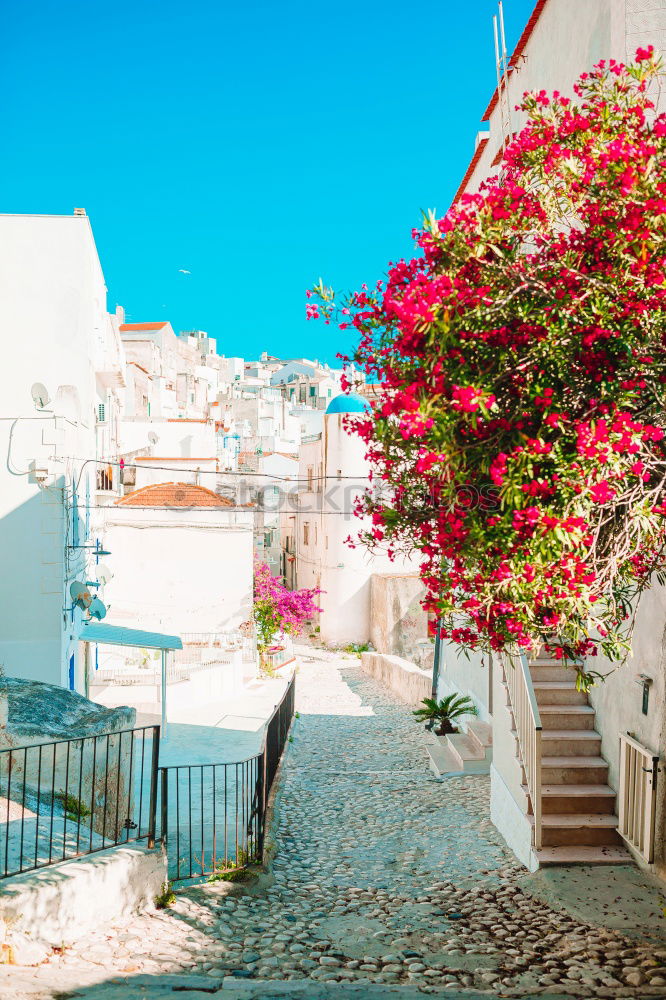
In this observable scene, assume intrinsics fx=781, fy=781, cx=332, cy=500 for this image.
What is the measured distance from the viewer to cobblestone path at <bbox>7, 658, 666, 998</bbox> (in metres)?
5.34

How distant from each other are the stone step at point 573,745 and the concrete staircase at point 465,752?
153 inches

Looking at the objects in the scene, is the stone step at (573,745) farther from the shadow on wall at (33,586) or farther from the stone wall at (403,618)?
the stone wall at (403,618)

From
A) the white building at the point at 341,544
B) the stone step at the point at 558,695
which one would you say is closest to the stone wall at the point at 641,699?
the stone step at the point at 558,695

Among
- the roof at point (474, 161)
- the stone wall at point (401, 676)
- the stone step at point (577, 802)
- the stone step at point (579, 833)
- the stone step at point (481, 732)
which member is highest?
the roof at point (474, 161)

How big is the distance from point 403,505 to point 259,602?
23222 mm

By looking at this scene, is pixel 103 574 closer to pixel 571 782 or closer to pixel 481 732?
pixel 481 732

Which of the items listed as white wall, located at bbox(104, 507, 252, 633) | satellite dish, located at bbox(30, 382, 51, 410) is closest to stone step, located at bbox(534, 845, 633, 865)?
satellite dish, located at bbox(30, 382, 51, 410)

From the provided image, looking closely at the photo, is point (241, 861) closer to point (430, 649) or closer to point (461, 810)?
point (461, 810)

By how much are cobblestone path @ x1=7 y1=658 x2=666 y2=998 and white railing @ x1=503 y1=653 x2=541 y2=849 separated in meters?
0.82

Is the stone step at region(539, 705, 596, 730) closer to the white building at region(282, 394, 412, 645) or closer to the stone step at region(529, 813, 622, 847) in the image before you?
the stone step at region(529, 813, 622, 847)

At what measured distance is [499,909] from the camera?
6.88m

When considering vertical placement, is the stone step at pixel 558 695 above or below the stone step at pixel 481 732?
above

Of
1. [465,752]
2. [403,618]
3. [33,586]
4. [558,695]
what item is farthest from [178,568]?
[558,695]

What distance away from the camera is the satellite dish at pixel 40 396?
14.0m
